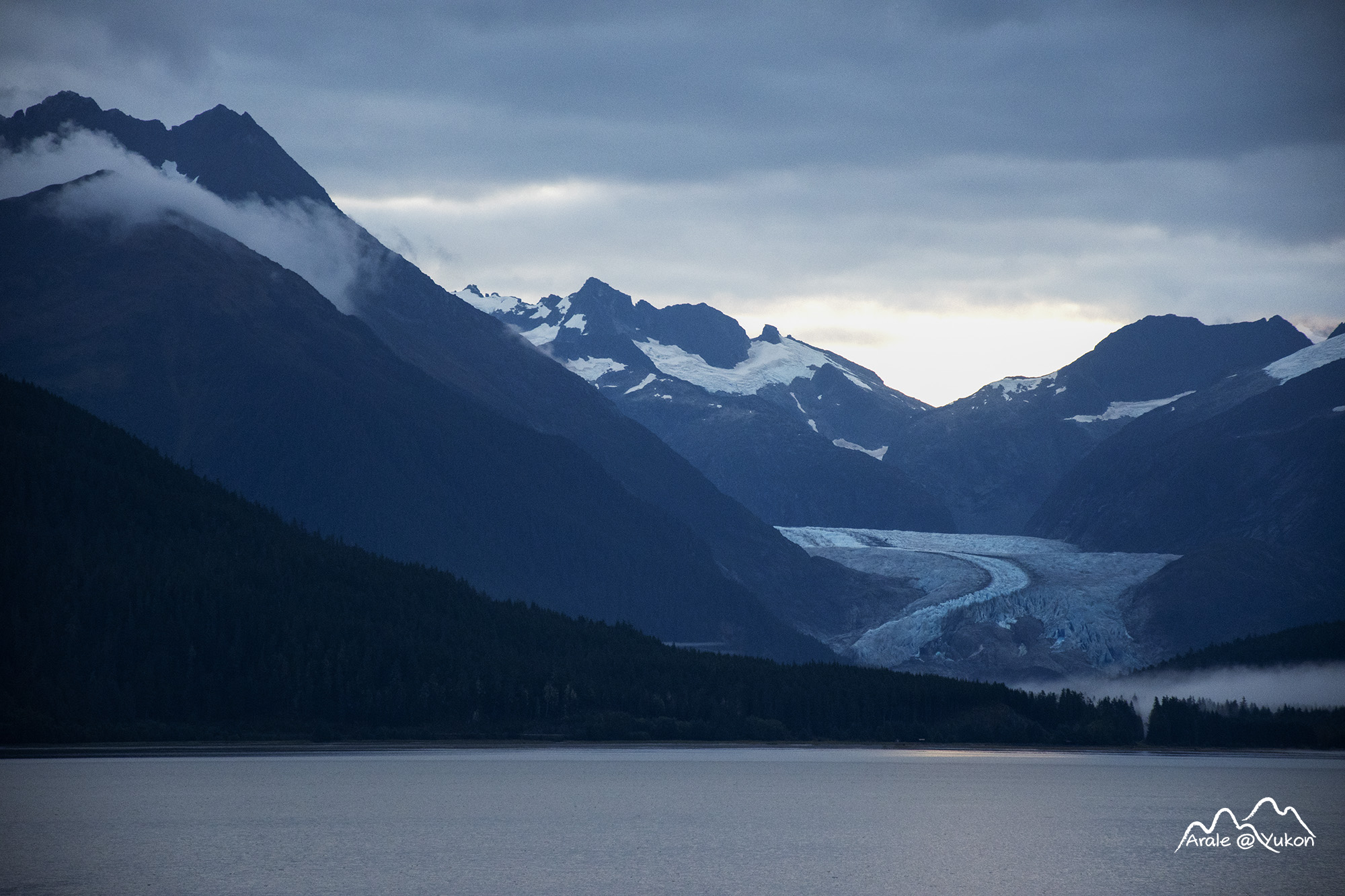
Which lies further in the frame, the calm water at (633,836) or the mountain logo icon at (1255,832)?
the mountain logo icon at (1255,832)

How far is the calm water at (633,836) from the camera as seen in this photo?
109125 mm

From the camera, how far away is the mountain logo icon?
12900 centimetres

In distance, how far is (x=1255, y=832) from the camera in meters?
135

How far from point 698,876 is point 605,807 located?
4796cm

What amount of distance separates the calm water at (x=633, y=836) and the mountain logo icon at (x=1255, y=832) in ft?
4.20

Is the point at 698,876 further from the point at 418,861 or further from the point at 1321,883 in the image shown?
the point at 1321,883

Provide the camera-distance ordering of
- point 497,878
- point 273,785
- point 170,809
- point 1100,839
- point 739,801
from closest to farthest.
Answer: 1. point 497,878
2. point 1100,839
3. point 170,809
4. point 739,801
5. point 273,785

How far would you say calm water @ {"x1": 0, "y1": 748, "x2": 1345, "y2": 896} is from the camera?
4296 inches

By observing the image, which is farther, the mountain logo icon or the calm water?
the mountain logo icon

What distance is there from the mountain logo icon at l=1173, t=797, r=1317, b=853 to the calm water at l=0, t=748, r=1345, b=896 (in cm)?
128

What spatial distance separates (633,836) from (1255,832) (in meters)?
49.2

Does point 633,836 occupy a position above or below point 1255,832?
above

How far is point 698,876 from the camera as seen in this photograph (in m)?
112

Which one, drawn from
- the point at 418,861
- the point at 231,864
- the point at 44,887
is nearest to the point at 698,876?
the point at 418,861
